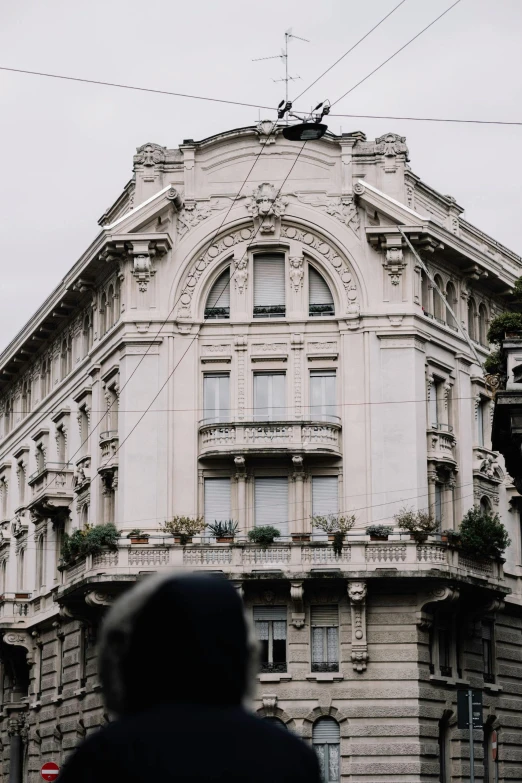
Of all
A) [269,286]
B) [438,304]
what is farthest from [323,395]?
[438,304]

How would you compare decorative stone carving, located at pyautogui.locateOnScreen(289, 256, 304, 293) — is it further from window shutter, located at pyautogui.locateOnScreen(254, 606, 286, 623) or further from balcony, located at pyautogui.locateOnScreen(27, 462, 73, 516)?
balcony, located at pyautogui.locateOnScreen(27, 462, 73, 516)

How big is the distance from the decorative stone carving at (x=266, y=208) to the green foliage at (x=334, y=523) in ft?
26.0

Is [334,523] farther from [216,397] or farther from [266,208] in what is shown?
[266,208]

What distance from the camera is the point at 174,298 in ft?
140

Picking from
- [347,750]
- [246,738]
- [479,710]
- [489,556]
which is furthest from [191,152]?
[246,738]

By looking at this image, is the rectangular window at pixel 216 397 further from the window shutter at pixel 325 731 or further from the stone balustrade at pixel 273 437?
the window shutter at pixel 325 731

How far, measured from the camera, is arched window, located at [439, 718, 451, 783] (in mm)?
39938

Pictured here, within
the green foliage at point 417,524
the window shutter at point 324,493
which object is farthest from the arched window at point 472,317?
the green foliage at point 417,524

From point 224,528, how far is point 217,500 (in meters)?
0.91

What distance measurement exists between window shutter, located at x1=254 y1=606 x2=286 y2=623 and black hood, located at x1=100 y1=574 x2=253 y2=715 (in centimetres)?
3732

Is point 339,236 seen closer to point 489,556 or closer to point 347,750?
point 489,556

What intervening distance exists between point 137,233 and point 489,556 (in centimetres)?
1289

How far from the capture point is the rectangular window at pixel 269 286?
1662 inches

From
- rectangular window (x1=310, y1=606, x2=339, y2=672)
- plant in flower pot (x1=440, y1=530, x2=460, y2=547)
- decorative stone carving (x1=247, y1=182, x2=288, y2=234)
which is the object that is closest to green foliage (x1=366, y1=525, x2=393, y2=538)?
plant in flower pot (x1=440, y1=530, x2=460, y2=547)
